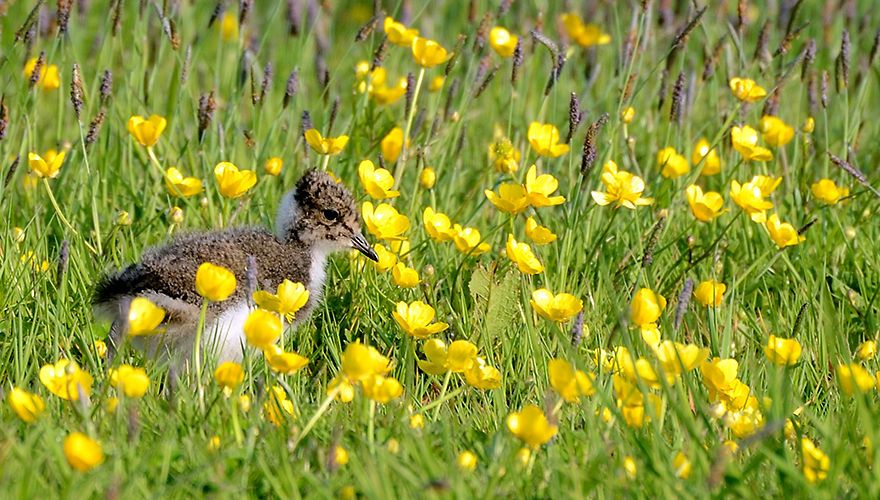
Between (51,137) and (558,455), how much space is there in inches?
148

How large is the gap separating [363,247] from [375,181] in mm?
239

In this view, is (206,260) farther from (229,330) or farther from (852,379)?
(852,379)

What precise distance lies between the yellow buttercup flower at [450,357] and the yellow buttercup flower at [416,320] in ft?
0.19

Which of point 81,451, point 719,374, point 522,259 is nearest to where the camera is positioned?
point 81,451

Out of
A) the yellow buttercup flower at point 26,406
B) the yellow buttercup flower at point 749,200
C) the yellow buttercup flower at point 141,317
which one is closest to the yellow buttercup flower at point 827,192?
the yellow buttercup flower at point 749,200

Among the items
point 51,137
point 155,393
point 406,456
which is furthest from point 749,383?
point 51,137

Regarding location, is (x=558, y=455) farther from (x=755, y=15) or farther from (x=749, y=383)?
(x=755, y=15)

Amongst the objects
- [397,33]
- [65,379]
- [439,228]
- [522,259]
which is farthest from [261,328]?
[397,33]

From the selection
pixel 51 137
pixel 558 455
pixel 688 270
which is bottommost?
pixel 51 137

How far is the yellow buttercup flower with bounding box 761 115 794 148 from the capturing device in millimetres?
5523

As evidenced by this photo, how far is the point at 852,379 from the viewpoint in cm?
335

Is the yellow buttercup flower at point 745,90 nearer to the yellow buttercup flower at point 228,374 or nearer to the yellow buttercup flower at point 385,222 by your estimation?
the yellow buttercup flower at point 385,222

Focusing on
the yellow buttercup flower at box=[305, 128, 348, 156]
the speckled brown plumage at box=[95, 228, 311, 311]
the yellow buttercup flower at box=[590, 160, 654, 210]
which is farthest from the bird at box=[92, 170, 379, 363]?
the yellow buttercup flower at box=[590, 160, 654, 210]

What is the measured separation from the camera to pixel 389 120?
20.3 feet
